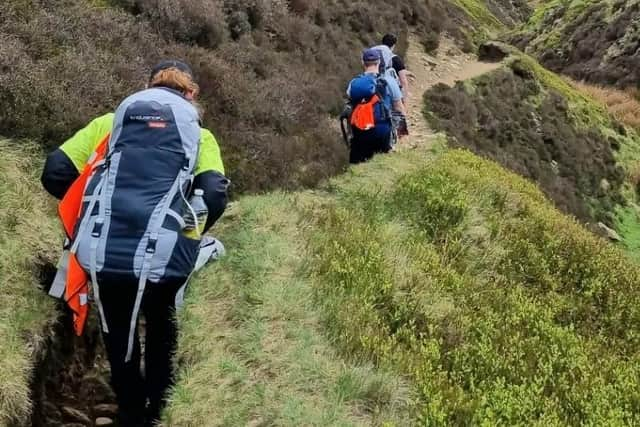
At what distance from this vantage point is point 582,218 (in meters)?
18.6

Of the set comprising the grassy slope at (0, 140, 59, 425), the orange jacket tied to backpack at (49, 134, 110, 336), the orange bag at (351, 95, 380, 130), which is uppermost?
the orange jacket tied to backpack at (49, 134, 110, 336)

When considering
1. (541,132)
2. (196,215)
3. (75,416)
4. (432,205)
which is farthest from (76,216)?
(541,132)

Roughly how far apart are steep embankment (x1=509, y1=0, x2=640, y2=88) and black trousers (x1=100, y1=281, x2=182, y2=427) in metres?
33.8

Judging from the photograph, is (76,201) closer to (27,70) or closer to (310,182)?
(27,70)

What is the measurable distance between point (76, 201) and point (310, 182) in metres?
5.60

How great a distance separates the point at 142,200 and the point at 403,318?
275cm

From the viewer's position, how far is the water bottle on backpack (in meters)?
3.69

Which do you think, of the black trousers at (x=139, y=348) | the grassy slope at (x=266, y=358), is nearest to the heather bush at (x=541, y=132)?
the grassy slope at (x=266, y=358)

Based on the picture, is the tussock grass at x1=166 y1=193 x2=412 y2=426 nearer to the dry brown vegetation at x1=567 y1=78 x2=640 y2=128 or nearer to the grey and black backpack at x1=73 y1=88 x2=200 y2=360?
the grey and black backpack at x1=73 y1=88 x2=200 y2=360

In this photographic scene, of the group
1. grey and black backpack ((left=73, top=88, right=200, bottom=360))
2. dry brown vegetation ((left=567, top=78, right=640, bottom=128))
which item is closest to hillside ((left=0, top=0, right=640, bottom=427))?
grey and black backpack ((left=73, top=88, right=200, bottom=360))

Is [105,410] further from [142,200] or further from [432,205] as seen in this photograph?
[432,205]

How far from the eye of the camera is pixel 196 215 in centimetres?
372

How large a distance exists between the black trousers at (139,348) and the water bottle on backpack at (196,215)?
311 millimetres

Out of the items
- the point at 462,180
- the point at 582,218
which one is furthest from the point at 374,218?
the point at 582,218
